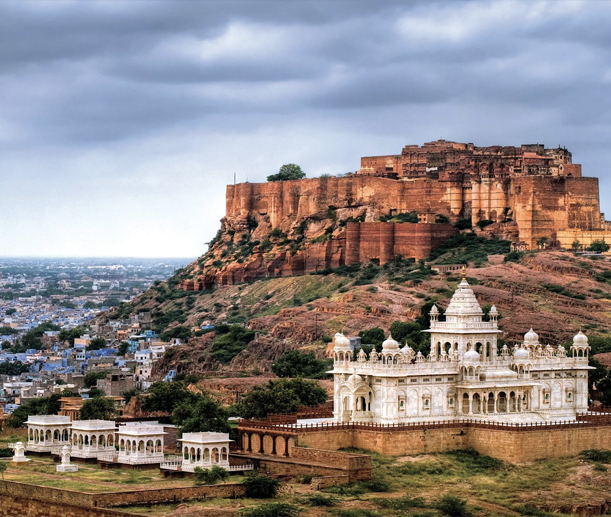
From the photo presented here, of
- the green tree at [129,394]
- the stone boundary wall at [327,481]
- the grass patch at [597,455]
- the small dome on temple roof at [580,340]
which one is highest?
the small dome on temple roof at [580,340]

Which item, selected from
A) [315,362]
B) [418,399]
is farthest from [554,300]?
[418,399]

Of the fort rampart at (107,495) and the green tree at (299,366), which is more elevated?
the green tree at (299,366)

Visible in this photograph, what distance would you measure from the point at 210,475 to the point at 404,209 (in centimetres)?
6528

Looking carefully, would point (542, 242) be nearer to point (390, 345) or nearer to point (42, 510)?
point (390, 345)

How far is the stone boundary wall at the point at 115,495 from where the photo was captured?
6178 centimetres

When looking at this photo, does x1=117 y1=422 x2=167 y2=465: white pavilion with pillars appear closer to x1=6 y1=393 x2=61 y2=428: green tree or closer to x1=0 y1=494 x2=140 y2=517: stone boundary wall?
x1=0 y1=494 x2=140 y2=517: stone boundary wall

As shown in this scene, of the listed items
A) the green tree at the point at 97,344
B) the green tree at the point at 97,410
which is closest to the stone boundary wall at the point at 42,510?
the green tree at the point at 97,410

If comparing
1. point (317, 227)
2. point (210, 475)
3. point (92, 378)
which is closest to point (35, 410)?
point (92, 378)

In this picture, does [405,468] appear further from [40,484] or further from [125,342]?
[125,342]

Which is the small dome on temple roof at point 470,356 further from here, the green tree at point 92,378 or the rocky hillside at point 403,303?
the green tree at point 92,378

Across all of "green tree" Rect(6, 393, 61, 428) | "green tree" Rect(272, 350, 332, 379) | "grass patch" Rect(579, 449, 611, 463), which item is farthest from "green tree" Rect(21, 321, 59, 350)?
"grass patch" Rect(579, 449, 611, 463)

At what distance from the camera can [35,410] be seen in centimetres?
9106

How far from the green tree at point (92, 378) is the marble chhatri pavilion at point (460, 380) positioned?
38.4 metres

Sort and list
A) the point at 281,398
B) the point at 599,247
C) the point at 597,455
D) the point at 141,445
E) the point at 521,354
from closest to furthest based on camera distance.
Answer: the point at 141,445
the point at 597,455
the point at 521,354
the point at 281,398
the point at 599,247
